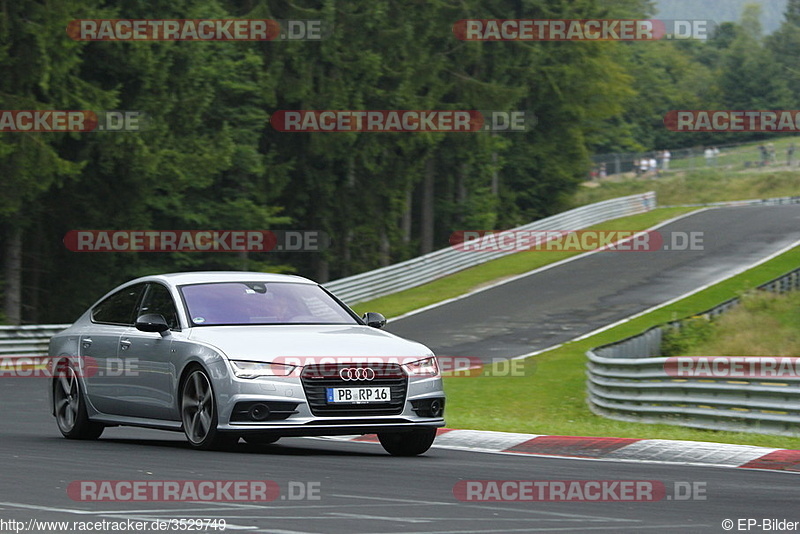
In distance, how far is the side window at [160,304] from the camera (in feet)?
39.6

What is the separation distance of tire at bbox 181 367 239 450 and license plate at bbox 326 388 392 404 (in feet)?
2.70

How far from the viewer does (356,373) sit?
1101 cm

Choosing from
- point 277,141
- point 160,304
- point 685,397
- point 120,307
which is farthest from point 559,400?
point 277,141

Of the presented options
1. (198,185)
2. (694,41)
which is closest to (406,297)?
(198,185)

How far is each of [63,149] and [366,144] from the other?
15.4 metres

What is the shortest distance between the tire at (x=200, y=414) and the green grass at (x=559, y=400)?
454 cm

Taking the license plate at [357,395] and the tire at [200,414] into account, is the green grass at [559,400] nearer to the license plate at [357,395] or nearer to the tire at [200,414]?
the license plate at [357,395]

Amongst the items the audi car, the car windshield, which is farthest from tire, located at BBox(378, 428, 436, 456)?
the car windshield

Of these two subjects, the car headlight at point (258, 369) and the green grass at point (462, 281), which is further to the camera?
the green grass at point (462, 281)

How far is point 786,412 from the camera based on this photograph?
1528 cm

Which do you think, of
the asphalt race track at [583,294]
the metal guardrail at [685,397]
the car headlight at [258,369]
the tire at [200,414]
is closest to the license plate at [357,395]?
the car headlight at [258,369]

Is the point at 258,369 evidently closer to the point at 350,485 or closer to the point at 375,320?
the point at 375,320

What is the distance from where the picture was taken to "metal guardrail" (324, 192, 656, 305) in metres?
39.4

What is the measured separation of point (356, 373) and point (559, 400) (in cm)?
1197
